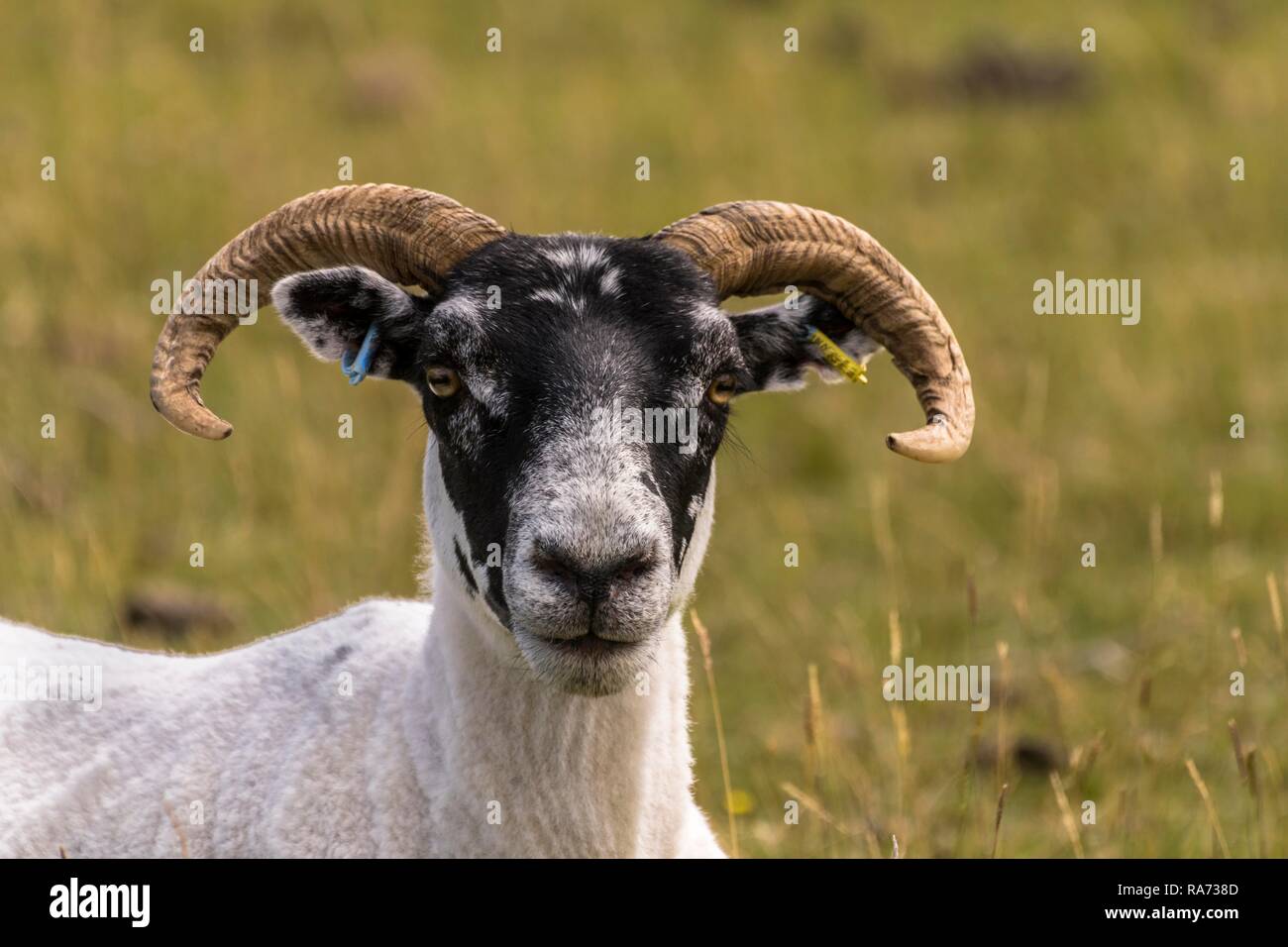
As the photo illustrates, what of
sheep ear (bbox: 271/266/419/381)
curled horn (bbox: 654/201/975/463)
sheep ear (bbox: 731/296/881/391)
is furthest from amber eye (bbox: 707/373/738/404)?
sheep ear (bbox: 271/266/419/381)

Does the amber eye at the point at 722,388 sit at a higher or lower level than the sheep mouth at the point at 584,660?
higher

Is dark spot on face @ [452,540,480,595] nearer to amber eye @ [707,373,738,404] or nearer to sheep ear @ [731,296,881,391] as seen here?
amber eye @ [707,373,738,404]

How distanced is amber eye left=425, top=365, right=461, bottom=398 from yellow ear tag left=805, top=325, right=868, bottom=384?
52.0 inches

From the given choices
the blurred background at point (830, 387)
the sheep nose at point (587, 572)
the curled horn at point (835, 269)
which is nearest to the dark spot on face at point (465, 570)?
the sheep nose at point (587, 572)

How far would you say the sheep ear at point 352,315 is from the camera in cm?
584

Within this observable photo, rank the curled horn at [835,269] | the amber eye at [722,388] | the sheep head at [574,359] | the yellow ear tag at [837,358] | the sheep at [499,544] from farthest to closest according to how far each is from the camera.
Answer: the yellow ear tag at [837,358] < the curled horn at [835,269] < the amber eye at [722,388] < the sheep at [499,544] < the sheep head at [574,359]

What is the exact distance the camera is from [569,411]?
210 inches

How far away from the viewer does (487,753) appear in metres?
5.62

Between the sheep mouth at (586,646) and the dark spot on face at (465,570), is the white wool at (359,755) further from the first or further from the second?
the sheep mouth at (586,646)

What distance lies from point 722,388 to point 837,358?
1.83 ft

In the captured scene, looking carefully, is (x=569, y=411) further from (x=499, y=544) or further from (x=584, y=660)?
(x=584, y=660)

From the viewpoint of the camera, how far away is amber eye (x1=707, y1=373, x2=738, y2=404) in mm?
5680

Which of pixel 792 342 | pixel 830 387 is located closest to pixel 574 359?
pixel 792 342
